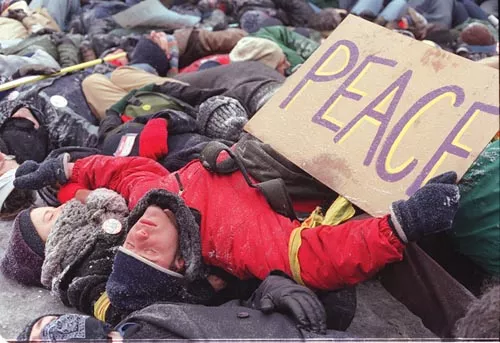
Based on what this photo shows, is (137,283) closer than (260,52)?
Yes

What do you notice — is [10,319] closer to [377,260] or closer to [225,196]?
[225,196]

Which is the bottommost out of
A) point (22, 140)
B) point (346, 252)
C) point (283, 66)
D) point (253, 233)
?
point (22, 140)

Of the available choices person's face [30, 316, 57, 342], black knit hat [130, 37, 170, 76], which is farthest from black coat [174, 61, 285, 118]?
person's face [30, 316, 57, 342]

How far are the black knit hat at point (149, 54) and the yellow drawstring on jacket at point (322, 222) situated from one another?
1.50 meters

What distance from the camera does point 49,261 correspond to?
1368 millimetres

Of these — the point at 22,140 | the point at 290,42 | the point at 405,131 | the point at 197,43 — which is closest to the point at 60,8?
the point at 22,140

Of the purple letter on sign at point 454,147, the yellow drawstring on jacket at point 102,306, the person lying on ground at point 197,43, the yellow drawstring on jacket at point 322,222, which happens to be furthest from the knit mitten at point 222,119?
the person lying on ground at point 197,43

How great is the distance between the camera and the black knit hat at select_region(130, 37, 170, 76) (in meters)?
2.56

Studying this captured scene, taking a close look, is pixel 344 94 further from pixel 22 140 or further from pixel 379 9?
pixel 22 140

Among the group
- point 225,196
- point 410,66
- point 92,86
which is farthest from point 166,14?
point 410,66

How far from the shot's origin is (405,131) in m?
1.11

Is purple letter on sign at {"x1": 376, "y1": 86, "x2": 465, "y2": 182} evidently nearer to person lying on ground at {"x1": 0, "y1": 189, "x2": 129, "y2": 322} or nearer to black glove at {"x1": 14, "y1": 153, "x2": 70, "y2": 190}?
person lying on ground at {"x1": 0, "y1": 189, "x2": 129, "y2": 322}

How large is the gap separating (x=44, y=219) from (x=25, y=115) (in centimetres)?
64

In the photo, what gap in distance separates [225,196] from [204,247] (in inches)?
5.4
